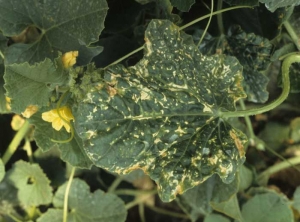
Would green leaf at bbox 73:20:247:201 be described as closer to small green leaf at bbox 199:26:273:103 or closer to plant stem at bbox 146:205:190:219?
small green leaf at bbox 199:26:273:103

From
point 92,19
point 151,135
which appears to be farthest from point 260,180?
point 92,19

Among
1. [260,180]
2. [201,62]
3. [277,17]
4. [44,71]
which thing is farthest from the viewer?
[260,180]

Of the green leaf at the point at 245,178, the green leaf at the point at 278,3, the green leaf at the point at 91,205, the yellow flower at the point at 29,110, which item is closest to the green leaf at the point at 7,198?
the green leaf at the point at 91,205

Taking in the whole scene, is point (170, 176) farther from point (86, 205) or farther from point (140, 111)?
point (86, 205)

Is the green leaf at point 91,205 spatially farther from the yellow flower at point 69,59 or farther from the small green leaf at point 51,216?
the yellow flower at point 69,59

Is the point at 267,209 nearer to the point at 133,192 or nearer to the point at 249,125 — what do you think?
the point at 249,125

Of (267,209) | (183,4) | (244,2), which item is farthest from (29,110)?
(267,209)
